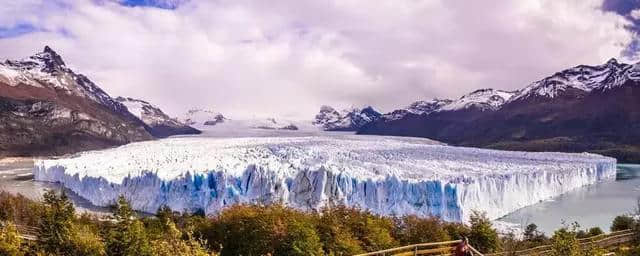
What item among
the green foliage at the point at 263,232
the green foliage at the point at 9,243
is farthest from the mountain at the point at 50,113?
the green foliage at the point at 9,243

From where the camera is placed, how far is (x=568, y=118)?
451ft

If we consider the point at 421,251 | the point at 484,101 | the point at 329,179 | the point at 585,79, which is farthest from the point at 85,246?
the point at 484,101

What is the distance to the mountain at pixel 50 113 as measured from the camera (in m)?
109

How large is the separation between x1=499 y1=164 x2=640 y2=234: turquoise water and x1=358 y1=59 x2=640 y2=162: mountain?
44247 mm

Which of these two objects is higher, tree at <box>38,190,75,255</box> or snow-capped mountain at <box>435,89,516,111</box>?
snow-capped mountain at <box>435,89,516,111</box>

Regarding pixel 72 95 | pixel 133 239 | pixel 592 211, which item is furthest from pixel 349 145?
pixel 72 95

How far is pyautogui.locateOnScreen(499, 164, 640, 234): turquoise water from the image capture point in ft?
124

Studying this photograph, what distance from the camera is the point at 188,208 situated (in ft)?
128

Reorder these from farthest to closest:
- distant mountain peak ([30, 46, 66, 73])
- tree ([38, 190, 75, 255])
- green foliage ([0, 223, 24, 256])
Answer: distant mountain peak ([30, 46, 66, 73]), tree ([38, 190, 75, 255]), green foliage ([0, 223, 24, 256])

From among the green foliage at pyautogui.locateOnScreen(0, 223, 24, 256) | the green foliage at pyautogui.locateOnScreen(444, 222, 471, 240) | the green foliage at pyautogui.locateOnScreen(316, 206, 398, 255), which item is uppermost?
the green foliage at pyautogui.locateOnScreen(0, 223, 24, 256)

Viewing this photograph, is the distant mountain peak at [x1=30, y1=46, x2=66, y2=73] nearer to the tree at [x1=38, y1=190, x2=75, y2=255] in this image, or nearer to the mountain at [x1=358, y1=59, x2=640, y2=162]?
the mountain at [x1=358, y1=59, x2=640, y2=162]

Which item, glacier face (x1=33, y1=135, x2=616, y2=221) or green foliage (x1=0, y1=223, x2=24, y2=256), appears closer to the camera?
green foliage (x1=0, y1=223, x2=24, y2=256)

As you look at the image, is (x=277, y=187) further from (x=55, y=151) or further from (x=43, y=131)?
(x=43, y=131)

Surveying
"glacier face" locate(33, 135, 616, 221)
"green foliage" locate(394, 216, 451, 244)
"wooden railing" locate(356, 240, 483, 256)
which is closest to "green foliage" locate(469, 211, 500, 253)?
"green foliage" locate(394, 216, 451, 244)
